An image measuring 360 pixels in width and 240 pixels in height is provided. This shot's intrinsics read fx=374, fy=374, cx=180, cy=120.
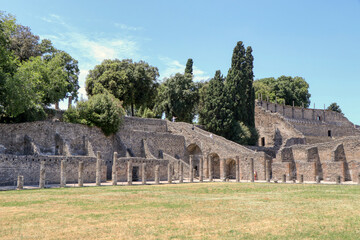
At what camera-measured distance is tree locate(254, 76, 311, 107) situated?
233 ft

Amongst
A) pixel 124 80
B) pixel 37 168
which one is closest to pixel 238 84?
pixel 124 80

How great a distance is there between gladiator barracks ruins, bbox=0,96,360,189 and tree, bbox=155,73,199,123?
7.39m

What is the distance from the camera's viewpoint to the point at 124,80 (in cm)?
4875

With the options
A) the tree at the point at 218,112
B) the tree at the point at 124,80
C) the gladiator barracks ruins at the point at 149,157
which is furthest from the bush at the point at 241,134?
the tree at the point at 124,80

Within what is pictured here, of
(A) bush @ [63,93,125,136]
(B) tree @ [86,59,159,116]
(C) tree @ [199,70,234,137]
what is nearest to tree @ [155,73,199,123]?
(B) tree @ [86,59,159,116]

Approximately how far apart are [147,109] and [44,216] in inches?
1766

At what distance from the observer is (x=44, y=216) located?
41.4ft

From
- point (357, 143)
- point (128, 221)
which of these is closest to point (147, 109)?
point (357, 143)

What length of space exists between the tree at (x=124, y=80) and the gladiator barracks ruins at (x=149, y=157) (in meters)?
5.52

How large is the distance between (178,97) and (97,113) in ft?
60.2

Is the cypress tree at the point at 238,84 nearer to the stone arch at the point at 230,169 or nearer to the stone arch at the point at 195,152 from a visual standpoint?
the stone arch at the point at 195,152

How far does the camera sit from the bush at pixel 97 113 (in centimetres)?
3753

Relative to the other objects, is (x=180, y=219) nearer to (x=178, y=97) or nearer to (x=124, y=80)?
(x=124, y=80)

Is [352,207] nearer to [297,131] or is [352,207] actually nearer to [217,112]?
[217,112]
